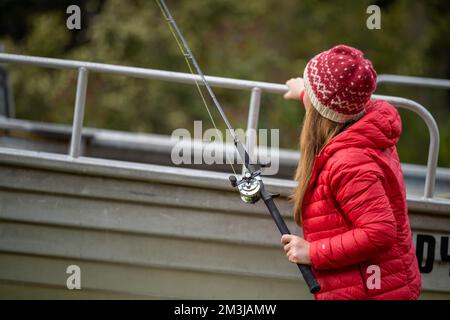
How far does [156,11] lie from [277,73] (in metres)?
2.62

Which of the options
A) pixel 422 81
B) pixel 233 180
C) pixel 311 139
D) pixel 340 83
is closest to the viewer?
pixel 340 83

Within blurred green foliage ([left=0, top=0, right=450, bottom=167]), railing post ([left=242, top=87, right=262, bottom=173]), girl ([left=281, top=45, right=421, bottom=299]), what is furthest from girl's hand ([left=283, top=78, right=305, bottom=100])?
blurred green foliage ([left=0, top=0, right=450, bottom=167])

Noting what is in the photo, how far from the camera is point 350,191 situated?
2264 mm

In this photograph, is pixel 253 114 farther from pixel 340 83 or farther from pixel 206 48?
pixel 206 48

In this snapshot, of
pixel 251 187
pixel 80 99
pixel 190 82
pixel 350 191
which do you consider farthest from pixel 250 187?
pixel 80 99

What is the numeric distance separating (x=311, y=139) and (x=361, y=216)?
421 mm

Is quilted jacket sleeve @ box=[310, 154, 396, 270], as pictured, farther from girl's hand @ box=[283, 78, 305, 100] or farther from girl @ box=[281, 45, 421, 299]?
girl's hand @ box=[283, 78, 305, 100]

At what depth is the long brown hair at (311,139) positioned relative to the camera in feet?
8.15

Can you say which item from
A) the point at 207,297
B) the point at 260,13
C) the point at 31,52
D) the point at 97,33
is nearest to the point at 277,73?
the point at 260,13

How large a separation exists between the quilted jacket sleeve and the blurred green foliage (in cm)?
694

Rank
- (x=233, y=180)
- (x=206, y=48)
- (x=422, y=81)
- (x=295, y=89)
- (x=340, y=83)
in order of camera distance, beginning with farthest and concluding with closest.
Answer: (x=206, y=48) < (x=422, y=81) < (x=295, y=89) < (x=233, y=180) < (x=340, y=83)

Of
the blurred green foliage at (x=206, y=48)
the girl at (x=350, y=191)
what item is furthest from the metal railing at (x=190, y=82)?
the blurred green foliage at (x=206, y=48)

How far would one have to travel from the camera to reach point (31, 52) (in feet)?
33.4
